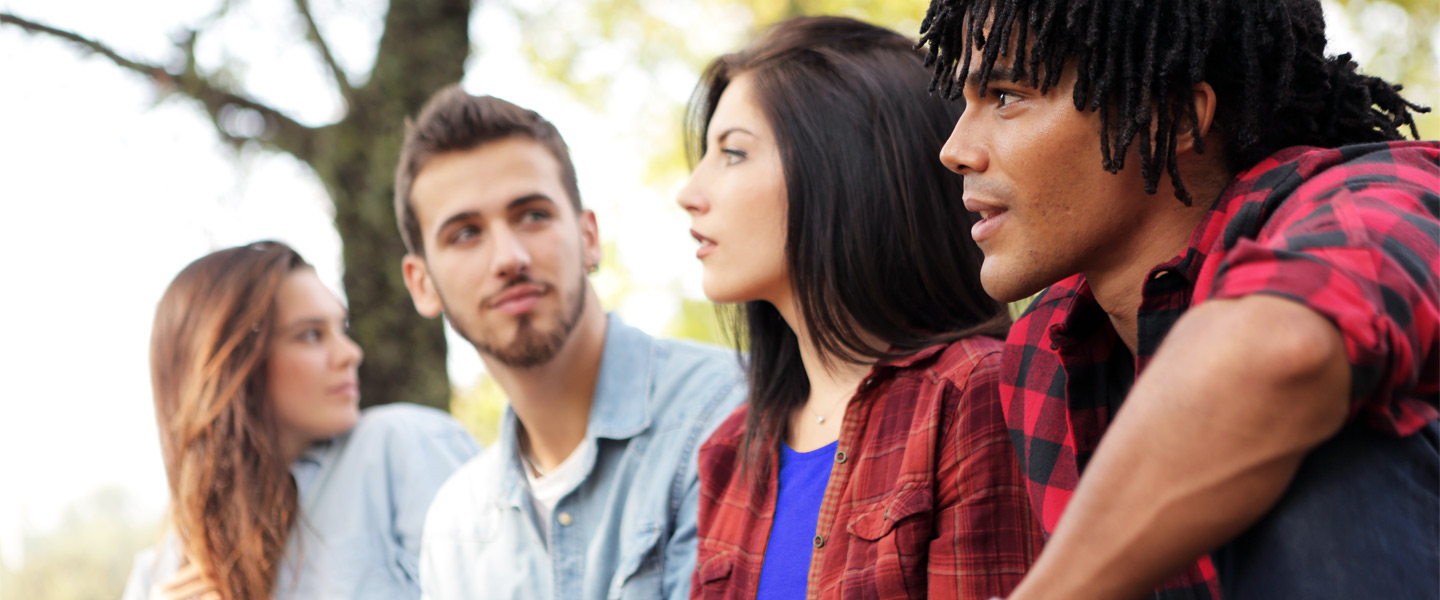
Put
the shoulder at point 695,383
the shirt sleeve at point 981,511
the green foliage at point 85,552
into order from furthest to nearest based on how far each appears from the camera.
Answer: the green foliage at point 85,552
the shoulder at point 695,383
the shirt sleeve at point 981,511

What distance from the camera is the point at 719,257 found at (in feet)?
7.84

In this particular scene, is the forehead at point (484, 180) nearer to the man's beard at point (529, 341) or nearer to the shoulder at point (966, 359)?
the man's beard at point (529, 341)

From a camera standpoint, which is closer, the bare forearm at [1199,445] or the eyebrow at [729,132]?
the bare forearm at [1199,445]

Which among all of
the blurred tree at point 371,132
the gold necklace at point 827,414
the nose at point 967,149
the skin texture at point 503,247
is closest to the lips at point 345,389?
the skin texture at point 503,247

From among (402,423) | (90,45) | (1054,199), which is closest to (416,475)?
(402,423)

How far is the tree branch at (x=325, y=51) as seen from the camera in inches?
226

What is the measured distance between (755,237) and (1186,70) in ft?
3.48

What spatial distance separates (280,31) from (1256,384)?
18.8ft

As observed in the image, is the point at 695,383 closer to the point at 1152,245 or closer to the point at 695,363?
the point at 695,363

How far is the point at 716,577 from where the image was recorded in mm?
2273

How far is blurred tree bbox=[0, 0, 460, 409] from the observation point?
214 inches

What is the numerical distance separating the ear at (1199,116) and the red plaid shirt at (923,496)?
23.6 inches

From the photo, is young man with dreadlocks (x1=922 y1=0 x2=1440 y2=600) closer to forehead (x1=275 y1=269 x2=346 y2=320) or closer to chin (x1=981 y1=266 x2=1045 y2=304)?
chin (x1=981 y1=266 x2=1045 y2=304)

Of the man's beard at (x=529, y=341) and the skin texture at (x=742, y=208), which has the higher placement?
the skin texture at (x=742, y=208)
